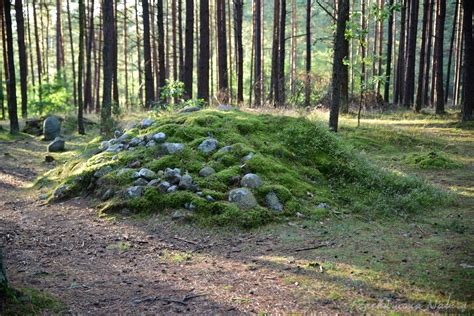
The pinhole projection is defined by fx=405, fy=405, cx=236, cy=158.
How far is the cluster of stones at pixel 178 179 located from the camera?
6.59m

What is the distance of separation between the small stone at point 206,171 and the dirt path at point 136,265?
1211 millimetres

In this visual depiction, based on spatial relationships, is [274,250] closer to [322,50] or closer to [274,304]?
[274,304]

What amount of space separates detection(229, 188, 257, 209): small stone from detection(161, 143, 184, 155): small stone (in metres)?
1.71

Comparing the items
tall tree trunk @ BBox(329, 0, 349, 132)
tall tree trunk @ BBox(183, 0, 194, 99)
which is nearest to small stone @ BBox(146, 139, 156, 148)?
tall tree trunk @ BBox(329, 0, 349, 132)

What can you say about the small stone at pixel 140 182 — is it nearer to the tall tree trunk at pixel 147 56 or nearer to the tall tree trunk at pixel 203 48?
the tall tree trunk at pixel 203 48

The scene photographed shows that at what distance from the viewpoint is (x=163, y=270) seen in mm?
4785

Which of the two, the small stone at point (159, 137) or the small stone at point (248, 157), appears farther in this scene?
the small stone at point (159, 137)

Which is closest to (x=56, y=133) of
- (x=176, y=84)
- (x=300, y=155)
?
(x=176, y=84)

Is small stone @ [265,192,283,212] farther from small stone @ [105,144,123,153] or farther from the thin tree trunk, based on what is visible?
the thin tree trunk

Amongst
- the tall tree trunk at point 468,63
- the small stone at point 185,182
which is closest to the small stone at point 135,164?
the small stone at point 185,182

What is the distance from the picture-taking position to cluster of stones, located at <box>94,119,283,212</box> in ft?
21.6

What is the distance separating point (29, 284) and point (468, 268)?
15.2 ft

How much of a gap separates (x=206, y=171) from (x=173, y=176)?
0.59 m

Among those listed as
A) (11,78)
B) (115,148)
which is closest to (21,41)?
(11,78)
